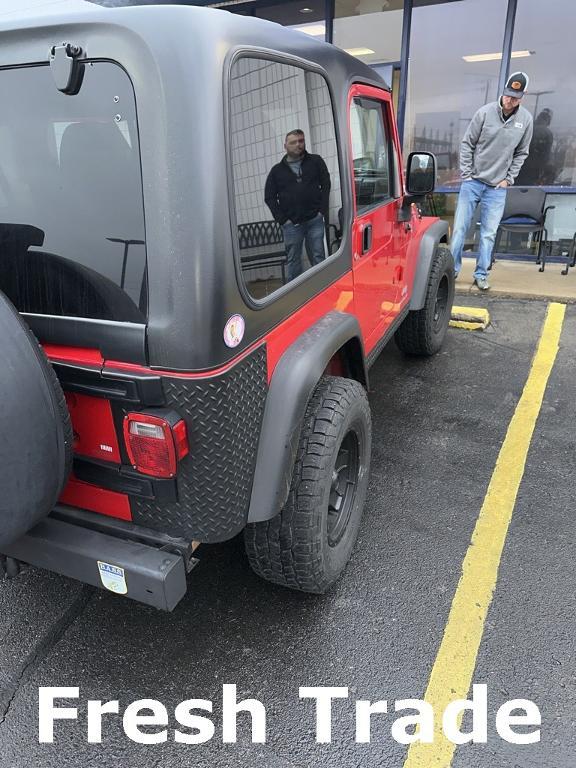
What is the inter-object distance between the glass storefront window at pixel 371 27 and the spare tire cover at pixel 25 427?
8360 millimetres

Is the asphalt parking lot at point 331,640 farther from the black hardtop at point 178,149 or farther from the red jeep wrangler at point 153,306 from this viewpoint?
the black hardtop at point 178,149

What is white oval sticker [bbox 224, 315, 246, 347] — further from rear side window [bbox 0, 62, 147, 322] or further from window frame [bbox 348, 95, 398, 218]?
window frame [bbox 348, 95, 398, 218]

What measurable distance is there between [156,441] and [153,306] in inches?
14.9

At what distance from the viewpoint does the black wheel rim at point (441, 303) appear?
15.5 ft

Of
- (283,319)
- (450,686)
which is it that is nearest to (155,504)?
(283,319)

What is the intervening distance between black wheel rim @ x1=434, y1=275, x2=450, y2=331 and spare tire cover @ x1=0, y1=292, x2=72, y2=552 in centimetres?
363

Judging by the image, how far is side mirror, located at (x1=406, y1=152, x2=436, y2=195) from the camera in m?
3.62

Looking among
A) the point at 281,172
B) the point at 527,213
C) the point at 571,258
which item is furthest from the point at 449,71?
the point at 281,172

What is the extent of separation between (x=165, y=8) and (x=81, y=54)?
26 cm

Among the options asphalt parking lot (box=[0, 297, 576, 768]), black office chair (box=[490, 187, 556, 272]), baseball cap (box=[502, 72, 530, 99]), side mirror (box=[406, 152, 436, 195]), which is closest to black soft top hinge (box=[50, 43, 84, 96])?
asphalt parking lot (box=[0, 297, 576, 768])

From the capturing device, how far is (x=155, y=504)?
1788mm

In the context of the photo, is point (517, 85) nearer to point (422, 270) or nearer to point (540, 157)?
point (540, 157)

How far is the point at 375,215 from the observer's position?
3.05 metres

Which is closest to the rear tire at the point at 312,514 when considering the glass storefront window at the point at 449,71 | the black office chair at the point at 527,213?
the black office chair at the point at 527,213
